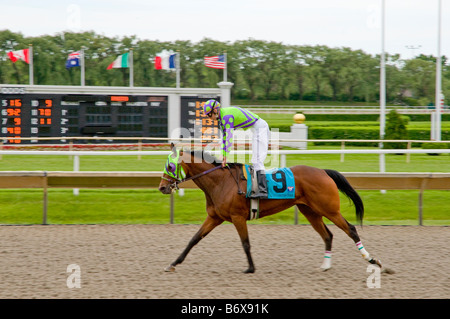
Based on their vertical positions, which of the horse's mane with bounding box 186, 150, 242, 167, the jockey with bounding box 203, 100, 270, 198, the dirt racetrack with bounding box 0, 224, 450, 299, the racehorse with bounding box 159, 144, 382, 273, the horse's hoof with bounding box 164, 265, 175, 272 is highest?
the jockey with bounding box 203, 100, 270, 198

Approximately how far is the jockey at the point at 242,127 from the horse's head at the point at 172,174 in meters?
0.39

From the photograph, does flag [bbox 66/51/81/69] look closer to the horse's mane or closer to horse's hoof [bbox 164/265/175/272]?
the horse's mane

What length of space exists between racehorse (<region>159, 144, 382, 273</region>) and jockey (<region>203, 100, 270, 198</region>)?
142mm

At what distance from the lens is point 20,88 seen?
1448 centimetres

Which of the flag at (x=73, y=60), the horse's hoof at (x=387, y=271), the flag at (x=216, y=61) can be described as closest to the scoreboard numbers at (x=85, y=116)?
the flag at (x=216, y=61)

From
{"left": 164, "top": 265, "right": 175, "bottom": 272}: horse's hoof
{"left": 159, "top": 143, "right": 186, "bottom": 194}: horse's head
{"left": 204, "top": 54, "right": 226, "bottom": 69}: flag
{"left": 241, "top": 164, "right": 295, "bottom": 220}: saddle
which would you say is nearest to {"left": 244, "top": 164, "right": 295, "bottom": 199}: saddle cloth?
{"left": 241, "top": 164, "right": 295, "bottom": 220}: saddle

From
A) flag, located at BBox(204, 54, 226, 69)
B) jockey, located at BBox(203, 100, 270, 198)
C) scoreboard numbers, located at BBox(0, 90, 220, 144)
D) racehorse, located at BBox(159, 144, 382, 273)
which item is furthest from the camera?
flag, located at BBox(204, 54, 226, 69)

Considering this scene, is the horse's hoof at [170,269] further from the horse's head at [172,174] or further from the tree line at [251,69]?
the tree line at [251,69]

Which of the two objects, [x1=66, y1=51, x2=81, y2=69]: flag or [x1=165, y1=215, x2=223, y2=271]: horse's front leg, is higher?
[x1=66, y1=51, x2=81, y2=69]: flag

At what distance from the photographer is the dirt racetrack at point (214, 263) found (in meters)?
4.28

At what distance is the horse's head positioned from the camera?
4.90 m

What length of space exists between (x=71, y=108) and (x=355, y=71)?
34.3 metres

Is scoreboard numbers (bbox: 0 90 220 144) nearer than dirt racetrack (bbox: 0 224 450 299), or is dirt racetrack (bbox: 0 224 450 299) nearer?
dirt racetrack (bbox: 0 224 450 299)
